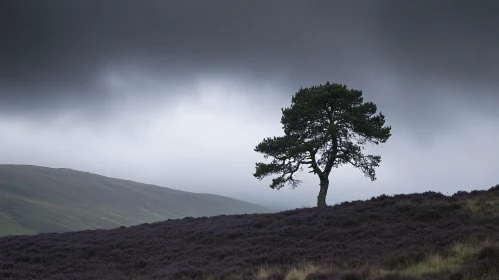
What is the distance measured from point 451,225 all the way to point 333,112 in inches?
651

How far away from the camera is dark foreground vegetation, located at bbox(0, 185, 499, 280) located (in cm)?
1180

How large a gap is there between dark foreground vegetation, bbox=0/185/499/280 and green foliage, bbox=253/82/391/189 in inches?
250

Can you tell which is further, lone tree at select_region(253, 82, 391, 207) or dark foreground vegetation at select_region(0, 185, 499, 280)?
lone tree at select_region(253, 82, 391, 207)

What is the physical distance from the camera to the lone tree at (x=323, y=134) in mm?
32000

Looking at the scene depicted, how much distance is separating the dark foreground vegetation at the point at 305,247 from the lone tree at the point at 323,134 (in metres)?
6.24

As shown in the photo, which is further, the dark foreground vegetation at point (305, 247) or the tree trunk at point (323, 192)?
the tree trunk at point (323, 192)

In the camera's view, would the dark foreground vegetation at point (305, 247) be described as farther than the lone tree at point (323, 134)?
No

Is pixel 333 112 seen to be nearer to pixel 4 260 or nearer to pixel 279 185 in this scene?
pixel 279 185

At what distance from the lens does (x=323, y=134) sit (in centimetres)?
3306

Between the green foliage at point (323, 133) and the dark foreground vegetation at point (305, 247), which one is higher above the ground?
the green foliage at point (323, 133)

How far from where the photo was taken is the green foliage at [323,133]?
3200cm

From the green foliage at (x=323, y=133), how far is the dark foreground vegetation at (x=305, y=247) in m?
6.35

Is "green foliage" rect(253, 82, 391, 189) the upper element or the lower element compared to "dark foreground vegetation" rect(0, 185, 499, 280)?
upper

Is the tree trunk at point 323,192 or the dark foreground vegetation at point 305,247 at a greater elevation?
the tree trunk at point 323,192
